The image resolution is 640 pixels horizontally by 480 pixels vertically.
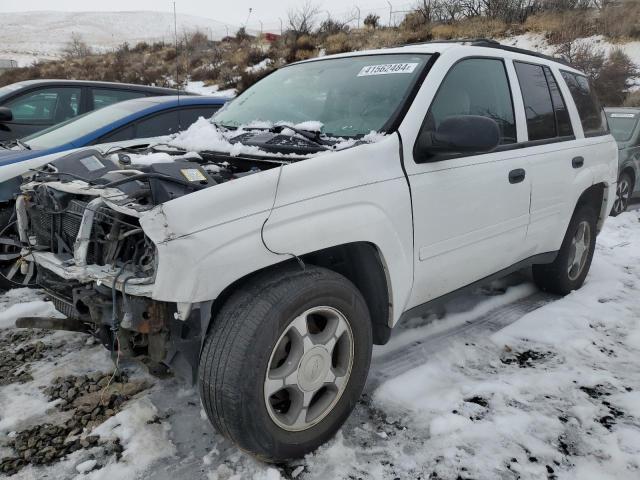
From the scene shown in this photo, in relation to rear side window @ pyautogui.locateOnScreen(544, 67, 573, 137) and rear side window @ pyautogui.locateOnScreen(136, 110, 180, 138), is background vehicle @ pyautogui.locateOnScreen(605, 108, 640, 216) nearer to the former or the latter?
rear side window @ pyautogui.locateOnScreen(544, 67, 573, 137)

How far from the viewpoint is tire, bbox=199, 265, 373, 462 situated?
2.02m

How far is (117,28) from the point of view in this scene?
254ft

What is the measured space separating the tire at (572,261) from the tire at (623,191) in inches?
151

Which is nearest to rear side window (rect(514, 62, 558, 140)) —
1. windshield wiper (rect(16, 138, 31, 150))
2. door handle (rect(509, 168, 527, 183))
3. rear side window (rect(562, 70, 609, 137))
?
door handle (rect(509, 168, 527, 183))

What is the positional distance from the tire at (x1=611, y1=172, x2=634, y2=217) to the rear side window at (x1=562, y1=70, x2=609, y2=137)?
3611mm

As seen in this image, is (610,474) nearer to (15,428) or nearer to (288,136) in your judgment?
(288,136)

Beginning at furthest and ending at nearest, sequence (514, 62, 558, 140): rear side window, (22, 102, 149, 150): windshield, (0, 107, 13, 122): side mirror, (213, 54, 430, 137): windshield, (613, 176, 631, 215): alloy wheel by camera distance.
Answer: (613, 176, 631, 215): alloy wheel → (0, 107, 13, 122): side mirror → (22, 102, 149, 150): windshield → (514, 62, 558, 140): rear side window → (213, 54, 430, 137): windshield

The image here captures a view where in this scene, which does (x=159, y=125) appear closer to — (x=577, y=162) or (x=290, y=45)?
(x=577, y=162)

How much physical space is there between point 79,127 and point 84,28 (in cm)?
8353

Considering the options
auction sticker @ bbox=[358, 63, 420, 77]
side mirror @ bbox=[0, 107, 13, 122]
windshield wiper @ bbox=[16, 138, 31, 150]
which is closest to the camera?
auction sticker @ bbox=[358, 63, 420, 77]

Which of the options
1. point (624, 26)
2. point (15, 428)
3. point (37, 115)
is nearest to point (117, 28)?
point (624, 26)

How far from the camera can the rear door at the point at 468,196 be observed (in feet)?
8.90

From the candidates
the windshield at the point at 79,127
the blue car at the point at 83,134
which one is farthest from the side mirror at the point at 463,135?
the windshield at the point at 79,127

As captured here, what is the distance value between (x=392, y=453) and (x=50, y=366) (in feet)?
6.94
